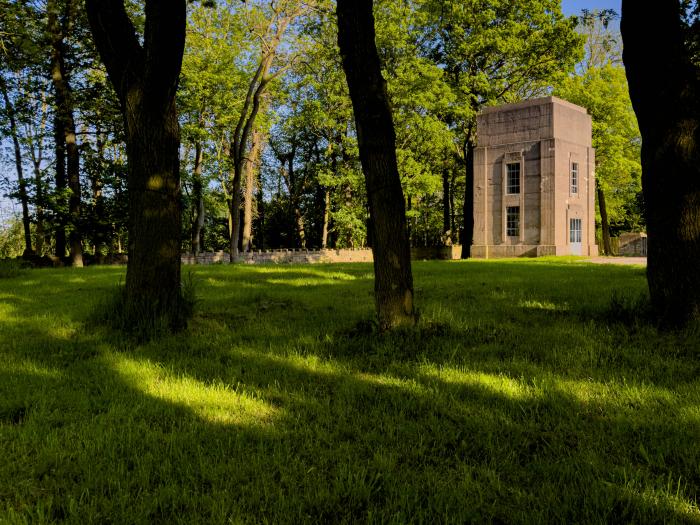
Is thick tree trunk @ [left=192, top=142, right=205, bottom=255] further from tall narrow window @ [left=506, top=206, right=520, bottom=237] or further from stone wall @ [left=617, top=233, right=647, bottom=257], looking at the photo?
stone wall @ [left=617, top=233, right=647, bottom=257]

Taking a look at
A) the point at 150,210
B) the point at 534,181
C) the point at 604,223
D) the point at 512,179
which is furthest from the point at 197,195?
the point at 604,223

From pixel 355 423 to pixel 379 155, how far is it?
3286mm

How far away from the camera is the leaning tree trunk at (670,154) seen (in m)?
5.46

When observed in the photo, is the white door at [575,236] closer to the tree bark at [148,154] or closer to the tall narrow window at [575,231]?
the tall narrow window at [575,231]

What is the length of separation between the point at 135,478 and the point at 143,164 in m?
4.48

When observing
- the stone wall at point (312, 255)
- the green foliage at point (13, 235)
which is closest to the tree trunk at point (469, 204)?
the stone wall at point (312, 255)

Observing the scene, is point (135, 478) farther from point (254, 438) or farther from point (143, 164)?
point (143, 164)

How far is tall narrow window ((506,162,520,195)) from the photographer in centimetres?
3353

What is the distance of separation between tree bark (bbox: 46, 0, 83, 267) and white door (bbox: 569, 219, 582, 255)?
29.3 meters

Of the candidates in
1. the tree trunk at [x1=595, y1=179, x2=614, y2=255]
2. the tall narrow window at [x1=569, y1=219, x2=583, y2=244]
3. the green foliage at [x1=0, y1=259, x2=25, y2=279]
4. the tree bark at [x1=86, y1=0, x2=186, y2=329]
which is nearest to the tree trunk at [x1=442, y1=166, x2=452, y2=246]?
the tall narrow window at [x1=569, y1=219, x2=583, y2=244]

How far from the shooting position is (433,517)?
7.29 feet

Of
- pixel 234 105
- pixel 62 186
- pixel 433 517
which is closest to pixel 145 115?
pixel 433 517

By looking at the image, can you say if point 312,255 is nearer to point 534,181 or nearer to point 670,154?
point 534,181

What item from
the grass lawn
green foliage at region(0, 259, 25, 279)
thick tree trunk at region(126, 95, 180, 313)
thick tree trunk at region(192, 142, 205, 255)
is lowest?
the grass lawn
